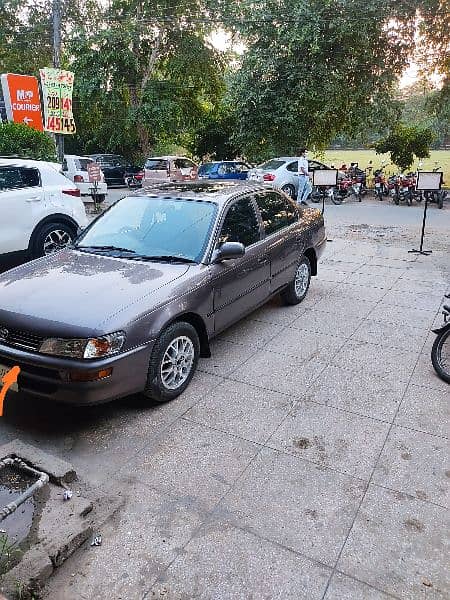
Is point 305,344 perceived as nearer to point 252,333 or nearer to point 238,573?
point 252,333

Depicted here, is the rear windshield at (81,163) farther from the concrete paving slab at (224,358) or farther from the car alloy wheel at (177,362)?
the car alloy wheel at (177,362)

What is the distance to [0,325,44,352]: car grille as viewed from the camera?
309cm

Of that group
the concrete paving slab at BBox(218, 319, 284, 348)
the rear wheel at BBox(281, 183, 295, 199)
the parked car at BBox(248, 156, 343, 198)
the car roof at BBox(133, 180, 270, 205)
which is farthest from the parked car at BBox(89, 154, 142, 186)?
the concrete paving slab at BBox(218, 319, 284, 348)

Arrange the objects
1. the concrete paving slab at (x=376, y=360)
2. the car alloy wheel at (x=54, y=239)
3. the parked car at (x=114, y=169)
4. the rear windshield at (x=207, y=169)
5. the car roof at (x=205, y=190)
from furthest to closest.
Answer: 1. the parked car at (x=114, y=169)
2. the rear windshield at (x=207, y=169)
3. the car alloy wheel at (x=54, y=239)
4. the car roof at (x=205, y=190)
5. the concrete paving slab at (x=376, y=360)

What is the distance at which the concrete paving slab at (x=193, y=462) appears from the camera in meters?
2.78

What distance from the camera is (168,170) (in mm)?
18453

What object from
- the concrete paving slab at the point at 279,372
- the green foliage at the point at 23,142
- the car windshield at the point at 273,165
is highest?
the green foliage at the point at 23,142

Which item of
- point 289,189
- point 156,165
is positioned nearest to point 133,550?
point 289,189

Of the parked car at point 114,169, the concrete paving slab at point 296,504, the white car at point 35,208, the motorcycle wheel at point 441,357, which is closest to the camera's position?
the concrete paving slab at point 296,504

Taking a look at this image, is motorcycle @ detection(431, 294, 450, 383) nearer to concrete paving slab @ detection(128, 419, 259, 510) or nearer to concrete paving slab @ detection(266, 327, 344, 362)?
concrete paving slab @ detection(266, 327, 344, 362)

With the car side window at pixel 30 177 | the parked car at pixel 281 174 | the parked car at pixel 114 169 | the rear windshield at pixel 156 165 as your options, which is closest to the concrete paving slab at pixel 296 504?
the car side window at pixel 30 177

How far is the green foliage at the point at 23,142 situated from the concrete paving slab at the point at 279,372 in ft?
27.2

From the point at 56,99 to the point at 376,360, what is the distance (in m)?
10.5

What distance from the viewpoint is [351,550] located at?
92.9 inches
